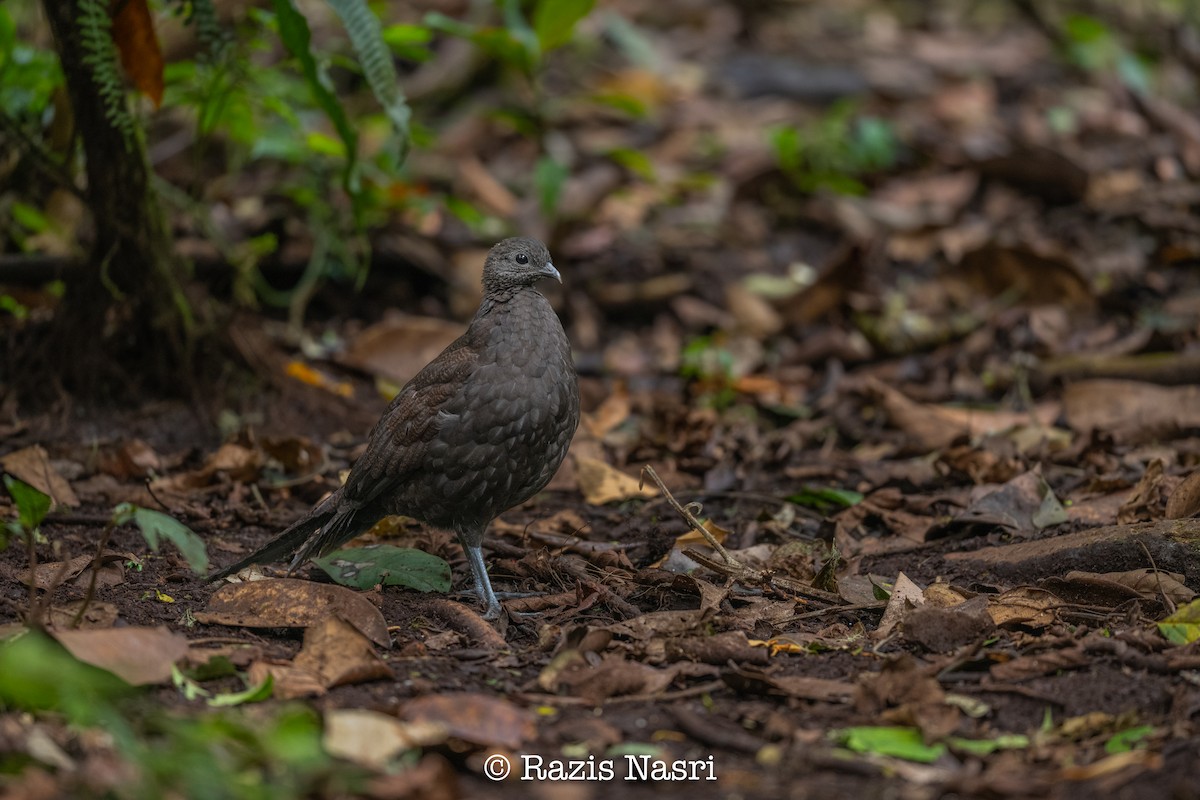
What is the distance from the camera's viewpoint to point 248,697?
3.16 metres

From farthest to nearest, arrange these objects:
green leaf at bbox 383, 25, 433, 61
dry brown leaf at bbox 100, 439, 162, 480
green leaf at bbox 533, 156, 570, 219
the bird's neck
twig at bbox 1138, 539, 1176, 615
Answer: green leaf at bbox 533, 156, 570, 219, green leaf at bbox 383, 25, 433, 61, dry brown leaf at bbox 100, 439, 162, 480, the bird's neck, twig at bbox 1138, 539, 1176, 615

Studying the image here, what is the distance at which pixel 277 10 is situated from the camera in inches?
183

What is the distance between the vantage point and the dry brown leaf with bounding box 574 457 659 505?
5.40 meters

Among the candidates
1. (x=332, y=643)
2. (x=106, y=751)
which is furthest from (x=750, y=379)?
(x=106, y=751)

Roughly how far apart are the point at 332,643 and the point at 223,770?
3.35 ft

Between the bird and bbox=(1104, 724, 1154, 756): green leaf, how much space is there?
1978 mm

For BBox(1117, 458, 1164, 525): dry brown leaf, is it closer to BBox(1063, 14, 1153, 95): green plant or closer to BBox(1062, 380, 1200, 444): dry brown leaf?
BBox(1062, 380, 1200, 444): dry brown leaf

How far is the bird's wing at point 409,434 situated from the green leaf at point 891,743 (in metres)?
1.93

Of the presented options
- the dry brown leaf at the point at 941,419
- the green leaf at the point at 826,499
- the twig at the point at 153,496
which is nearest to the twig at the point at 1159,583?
the green leaf at the point at 826,499

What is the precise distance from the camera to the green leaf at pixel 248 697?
3148 mm

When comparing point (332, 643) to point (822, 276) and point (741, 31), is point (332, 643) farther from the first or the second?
point (741, 31)

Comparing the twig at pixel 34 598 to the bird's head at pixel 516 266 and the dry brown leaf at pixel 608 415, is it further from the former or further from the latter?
the dry brown leaf at pixel 608 415

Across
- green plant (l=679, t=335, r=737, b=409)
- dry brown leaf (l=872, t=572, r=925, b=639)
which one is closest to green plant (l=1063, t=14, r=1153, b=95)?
green plant (l=679, t=335, r=737, b=409)

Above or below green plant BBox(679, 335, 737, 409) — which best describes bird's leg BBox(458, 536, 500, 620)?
above
